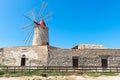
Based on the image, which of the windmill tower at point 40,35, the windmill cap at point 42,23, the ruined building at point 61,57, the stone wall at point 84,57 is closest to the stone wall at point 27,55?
the ruined building at point 61,57

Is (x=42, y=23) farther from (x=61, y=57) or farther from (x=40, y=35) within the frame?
(x=61, y=57)

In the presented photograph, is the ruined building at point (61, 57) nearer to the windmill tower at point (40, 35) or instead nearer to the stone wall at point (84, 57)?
the stone wall at point (84, 57)

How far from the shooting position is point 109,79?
19.4m

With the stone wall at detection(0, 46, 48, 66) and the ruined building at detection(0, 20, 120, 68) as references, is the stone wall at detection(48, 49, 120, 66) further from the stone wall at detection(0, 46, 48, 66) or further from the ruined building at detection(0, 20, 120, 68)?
the stone wall at detection(0, 46, 48, 66)

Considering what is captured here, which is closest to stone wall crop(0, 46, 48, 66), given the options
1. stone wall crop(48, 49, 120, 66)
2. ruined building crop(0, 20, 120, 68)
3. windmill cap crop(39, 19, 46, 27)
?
ruined building crop(0, 20, 120, 68)

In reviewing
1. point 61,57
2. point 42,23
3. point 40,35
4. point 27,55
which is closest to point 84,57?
point 61,57

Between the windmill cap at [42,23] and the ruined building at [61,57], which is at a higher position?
the windmill cap at [42,23]

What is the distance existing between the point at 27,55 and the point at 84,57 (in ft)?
26.2

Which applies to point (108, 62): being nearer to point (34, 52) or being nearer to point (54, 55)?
point (54, 55)

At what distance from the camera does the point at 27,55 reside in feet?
90.6

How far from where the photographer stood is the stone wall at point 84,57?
2661 centimetres

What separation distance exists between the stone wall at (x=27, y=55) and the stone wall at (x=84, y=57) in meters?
1.01

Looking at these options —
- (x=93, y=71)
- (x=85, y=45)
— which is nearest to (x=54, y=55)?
(x=93, y=71)

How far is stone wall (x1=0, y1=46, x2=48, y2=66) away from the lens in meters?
27.2
